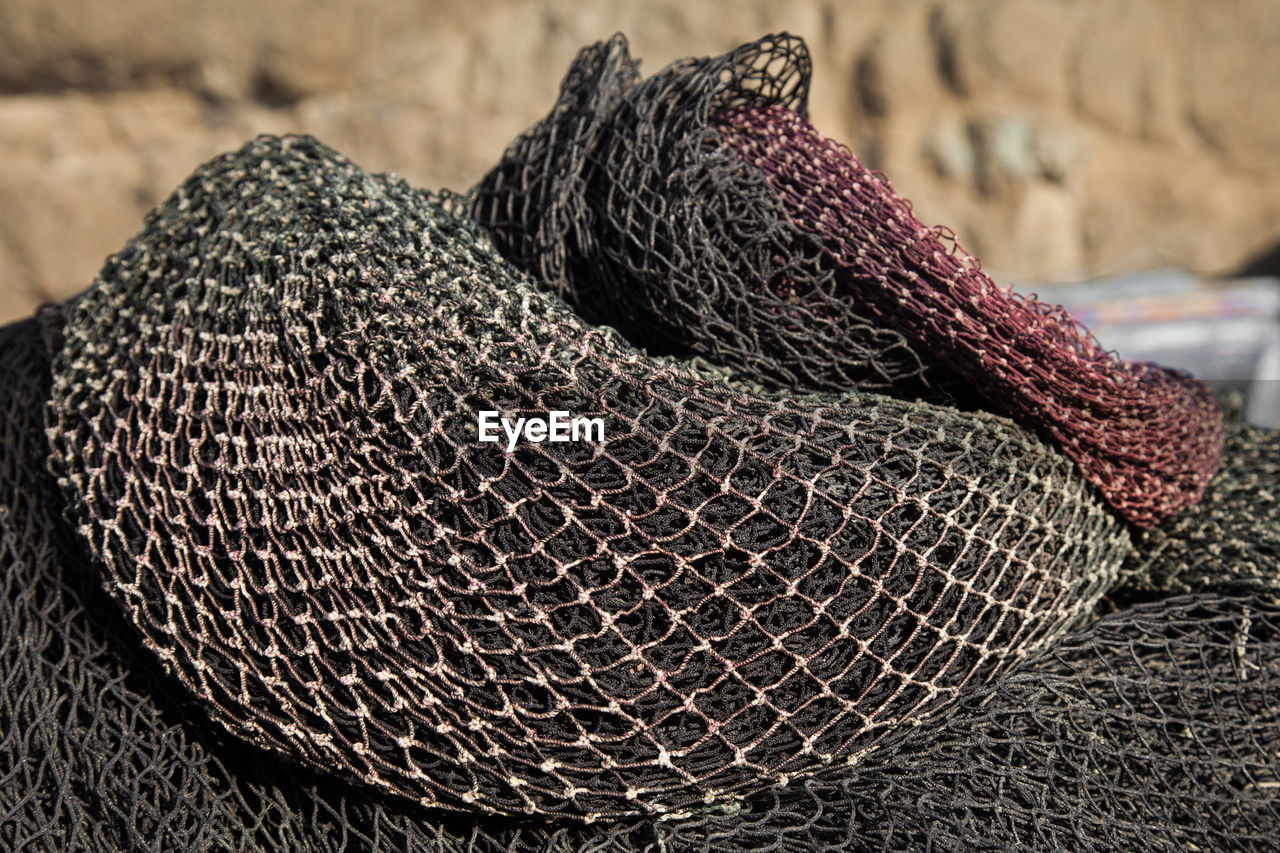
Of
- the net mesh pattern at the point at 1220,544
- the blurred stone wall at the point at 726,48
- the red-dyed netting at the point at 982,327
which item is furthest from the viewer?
the blurred stone wall at the point at 726,48

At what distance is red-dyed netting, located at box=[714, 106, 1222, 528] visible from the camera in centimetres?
96

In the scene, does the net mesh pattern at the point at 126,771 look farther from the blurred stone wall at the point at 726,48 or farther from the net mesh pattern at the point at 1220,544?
the blurred stone wall at the point at 726,48

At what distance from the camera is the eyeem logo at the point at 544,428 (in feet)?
2.79

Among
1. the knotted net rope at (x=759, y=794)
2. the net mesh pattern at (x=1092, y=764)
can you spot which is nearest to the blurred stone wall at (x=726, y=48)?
the knotted net rope at (x=759, y=794)

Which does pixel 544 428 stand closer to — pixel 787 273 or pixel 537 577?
pixel 537 577

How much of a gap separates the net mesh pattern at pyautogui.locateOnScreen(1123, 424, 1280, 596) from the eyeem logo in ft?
2.27

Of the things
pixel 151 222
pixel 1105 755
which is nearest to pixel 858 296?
pixel 1105 755

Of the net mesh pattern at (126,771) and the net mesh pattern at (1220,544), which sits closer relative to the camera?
the net mesh pattern at (126,771)

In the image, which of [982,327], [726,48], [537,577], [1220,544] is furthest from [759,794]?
[726,48]

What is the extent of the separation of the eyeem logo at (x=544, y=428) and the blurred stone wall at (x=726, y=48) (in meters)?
3.44

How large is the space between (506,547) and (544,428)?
0.11 meters

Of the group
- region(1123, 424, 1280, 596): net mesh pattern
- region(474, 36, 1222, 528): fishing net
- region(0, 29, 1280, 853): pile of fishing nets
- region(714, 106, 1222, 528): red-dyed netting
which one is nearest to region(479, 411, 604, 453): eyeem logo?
region(0, 29, 1280, 853): pile of fishing nets

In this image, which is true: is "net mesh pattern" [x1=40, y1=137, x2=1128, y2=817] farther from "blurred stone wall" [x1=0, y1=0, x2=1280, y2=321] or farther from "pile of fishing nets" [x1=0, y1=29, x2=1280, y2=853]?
"blurred stone wall" [x1=0, y1=0, x2=1280, y2=321]

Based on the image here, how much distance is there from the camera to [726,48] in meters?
4.31
